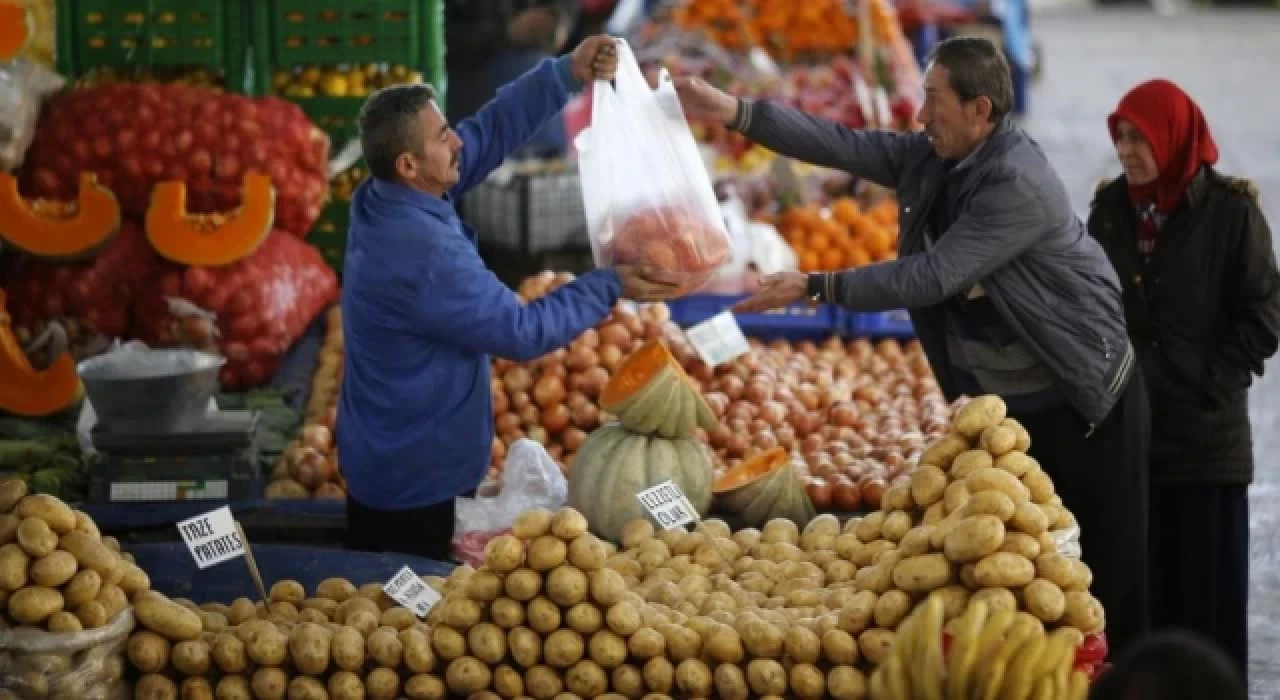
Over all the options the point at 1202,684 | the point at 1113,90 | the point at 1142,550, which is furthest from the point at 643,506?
the point at 1113,90

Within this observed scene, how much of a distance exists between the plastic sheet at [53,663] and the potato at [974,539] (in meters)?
1.52

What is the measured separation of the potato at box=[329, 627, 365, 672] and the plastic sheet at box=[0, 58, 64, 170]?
3312 millimetres

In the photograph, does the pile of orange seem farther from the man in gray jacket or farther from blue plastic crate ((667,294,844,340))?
the man in gray jacket

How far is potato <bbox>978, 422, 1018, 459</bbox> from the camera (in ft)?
11.9

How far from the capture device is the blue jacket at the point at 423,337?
4.03 meters

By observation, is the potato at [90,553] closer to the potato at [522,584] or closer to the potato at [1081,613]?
the potato at [522,584]

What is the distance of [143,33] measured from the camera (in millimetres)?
6887

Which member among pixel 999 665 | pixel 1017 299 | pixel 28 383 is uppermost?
pixel 1017 299

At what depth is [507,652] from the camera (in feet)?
11.0

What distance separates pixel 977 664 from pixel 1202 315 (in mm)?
2371

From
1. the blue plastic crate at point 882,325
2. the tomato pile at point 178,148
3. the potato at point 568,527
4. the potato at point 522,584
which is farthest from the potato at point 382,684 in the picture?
the blue plastic crate at point 882,325

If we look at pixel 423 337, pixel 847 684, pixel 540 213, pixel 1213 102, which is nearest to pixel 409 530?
pixel 423 337

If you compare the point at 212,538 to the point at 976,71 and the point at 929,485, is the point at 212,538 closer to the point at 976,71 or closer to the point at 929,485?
the point at 929,485

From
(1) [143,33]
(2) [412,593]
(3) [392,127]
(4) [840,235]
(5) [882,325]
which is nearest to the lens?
(2) [412,593]
